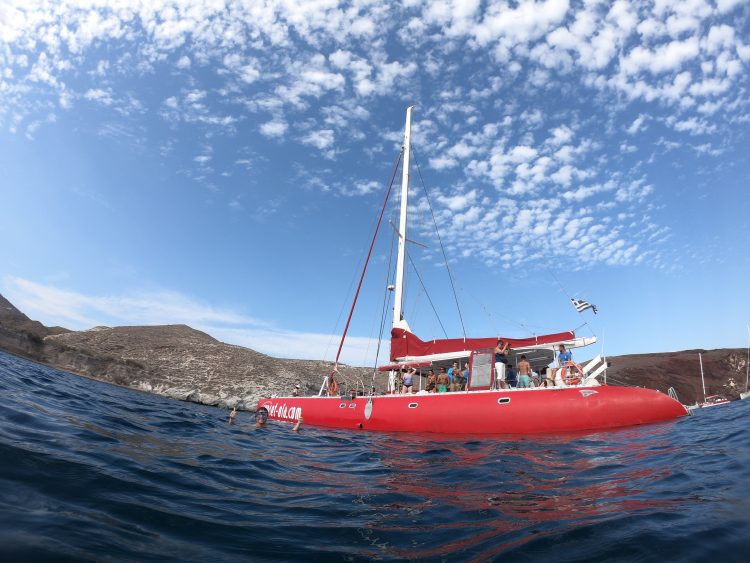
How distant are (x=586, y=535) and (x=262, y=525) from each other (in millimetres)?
2800

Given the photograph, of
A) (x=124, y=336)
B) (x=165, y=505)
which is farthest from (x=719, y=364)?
(x=124, y=336)

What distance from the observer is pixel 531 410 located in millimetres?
10453

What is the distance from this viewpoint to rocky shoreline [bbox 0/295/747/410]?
3344cm

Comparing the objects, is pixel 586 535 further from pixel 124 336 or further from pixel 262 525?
pixel 124 336

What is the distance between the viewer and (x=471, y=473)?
6.08m

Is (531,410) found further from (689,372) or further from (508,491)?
(689,372)

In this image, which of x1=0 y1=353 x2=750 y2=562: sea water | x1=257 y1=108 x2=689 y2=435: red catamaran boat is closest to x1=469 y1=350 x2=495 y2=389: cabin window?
x1=257 y1=108 x2=689 y2=435: red catamaran boat

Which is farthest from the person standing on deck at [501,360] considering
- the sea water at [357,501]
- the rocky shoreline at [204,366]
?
the rocky shoreline at [204,366]

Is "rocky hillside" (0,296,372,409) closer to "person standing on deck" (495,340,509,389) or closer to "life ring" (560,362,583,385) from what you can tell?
"person standing on deck" (495,340,509,389)

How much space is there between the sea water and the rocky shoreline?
24825mm

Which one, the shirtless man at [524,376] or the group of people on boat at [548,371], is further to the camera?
the shirtless man at [524,376]

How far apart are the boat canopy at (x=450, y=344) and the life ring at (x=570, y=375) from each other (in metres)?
1.05

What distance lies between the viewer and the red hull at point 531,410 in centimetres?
1012

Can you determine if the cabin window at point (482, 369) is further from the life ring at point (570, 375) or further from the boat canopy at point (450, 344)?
the life ring at point (570, 375)
